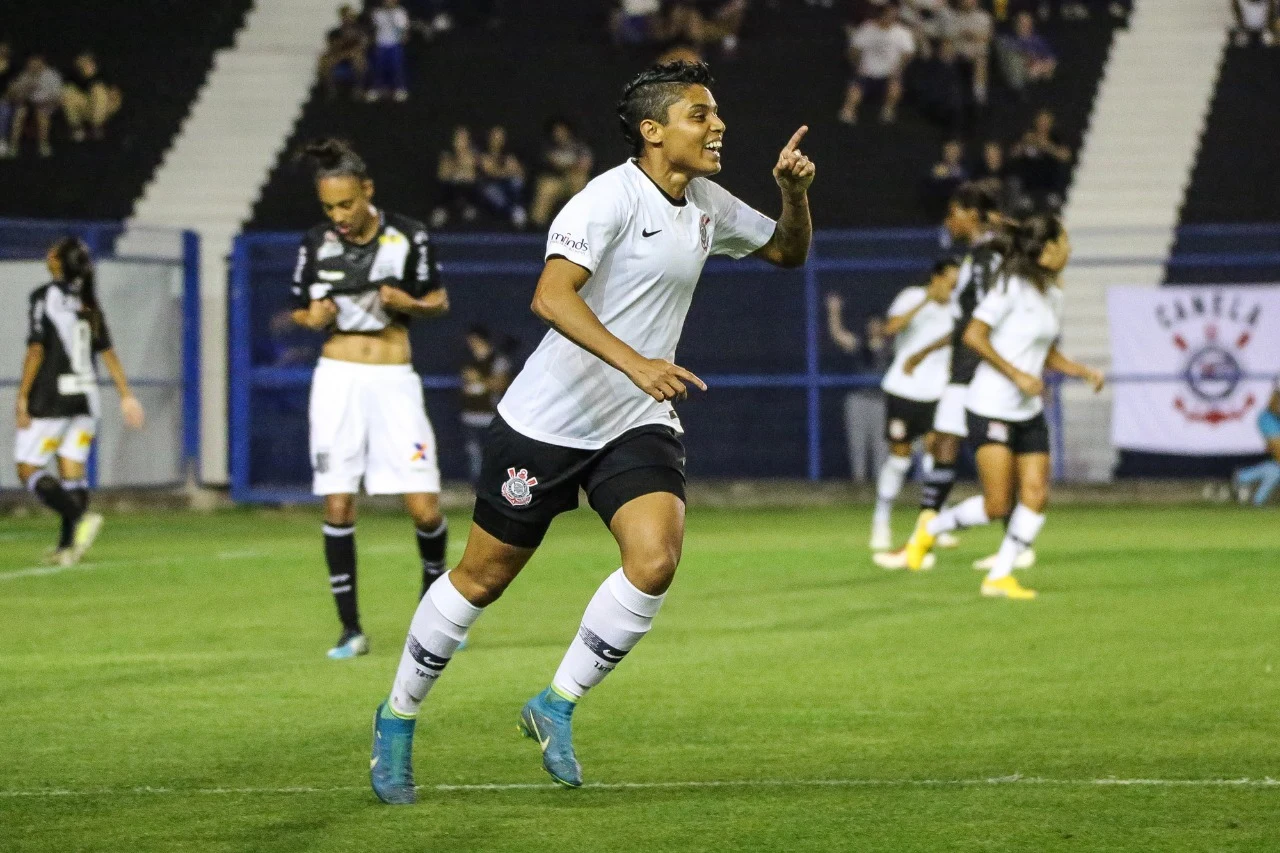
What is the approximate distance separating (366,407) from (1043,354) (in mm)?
4546

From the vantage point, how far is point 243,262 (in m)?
24.1

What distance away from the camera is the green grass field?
6.38 meters

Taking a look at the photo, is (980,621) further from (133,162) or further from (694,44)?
(133,162)

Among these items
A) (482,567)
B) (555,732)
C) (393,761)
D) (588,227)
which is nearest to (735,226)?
(588,227)

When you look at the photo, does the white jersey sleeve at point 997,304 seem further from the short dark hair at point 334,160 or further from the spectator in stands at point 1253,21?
the spectator in stands at point 1253,21

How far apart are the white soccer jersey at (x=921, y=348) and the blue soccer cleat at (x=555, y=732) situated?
1021 centimetres

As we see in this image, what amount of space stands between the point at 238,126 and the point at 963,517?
21230mm

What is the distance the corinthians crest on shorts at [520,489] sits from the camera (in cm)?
674

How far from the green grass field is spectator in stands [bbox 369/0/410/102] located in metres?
17.3

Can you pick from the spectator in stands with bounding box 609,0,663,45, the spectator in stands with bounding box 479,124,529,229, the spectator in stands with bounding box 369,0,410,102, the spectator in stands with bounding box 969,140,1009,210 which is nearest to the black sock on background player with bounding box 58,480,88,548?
the spectator in stands with bounding box 479,124,529,229

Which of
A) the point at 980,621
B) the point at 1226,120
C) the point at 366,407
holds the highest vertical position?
the point at 1226,120

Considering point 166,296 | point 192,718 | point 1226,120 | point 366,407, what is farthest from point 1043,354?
point 1226,120

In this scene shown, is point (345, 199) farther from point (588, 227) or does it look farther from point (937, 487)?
point (937, 487)

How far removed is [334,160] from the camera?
10359 mm
